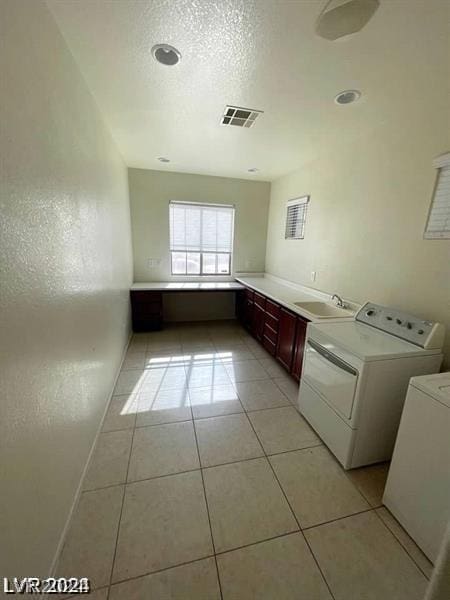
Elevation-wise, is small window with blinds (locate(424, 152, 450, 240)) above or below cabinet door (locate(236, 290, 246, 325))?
above

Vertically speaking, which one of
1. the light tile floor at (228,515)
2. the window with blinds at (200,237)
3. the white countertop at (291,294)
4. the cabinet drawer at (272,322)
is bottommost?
the light tile floor at (228,515)

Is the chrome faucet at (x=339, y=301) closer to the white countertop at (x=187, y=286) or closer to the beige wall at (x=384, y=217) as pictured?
the beige wall at (x=384, y=217)

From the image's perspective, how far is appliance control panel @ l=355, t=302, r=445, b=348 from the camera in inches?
63.4

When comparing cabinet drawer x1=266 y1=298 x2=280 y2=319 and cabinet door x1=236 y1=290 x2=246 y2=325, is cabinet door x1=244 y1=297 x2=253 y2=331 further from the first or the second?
cabinet drawer x1=266 y1=298 x2=280 y2=319

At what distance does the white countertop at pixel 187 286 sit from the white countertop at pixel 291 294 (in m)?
0.29

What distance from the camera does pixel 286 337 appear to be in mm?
2855

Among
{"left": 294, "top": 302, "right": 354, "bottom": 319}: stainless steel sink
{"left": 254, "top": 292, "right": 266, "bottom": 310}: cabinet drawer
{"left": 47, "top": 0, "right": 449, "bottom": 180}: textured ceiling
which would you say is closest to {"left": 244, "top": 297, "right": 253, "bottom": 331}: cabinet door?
{"left": 254, "top": 292, "right": 266, "bottom": 310}: cabinet drawer

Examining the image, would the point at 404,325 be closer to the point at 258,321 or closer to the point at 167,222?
the point at 258,321

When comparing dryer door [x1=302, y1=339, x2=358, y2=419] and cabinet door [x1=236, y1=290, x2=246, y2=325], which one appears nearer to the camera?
dryer door [x1=302, y1=339, x2=358, y2=419]

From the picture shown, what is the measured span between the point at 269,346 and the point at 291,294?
782 millimetres

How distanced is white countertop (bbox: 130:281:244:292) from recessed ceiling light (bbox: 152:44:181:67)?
2.82 m

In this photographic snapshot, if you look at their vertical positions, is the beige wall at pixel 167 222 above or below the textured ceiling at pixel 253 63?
below

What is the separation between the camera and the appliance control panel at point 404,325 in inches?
63.4

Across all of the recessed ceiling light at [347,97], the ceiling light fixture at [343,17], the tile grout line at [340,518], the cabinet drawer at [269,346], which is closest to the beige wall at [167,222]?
the cabinet drawer at [269,346]
